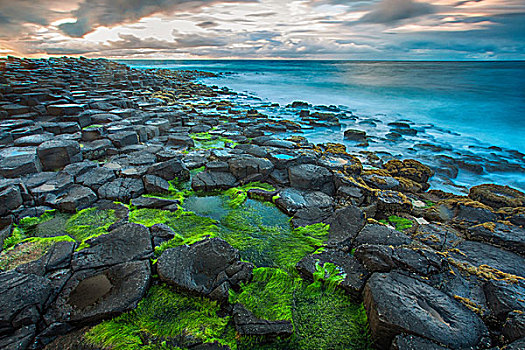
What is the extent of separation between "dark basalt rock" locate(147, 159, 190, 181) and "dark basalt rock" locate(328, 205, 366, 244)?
335 cm

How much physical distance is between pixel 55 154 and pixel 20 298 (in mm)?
4185

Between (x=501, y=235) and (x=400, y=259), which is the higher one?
(x=400, y=259)

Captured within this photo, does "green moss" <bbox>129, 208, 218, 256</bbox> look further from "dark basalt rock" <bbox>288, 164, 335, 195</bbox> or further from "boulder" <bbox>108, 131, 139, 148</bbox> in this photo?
"boulder" <bbox>108, 131, 139, 148</bbox>

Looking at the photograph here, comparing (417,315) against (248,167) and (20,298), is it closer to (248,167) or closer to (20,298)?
(20,298)

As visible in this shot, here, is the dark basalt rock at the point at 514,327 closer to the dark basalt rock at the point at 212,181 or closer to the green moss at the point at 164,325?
the green moss at the point at 164,325

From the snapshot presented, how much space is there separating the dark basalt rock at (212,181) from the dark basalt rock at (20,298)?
118 inches

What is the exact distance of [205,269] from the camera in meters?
3.10

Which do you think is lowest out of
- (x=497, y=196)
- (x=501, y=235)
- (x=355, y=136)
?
(x=355, y=136)

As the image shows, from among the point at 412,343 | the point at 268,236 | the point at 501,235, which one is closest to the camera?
the point at 412,343

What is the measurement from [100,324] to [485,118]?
2355cm

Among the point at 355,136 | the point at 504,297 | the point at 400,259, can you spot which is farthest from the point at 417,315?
the point at 355,136

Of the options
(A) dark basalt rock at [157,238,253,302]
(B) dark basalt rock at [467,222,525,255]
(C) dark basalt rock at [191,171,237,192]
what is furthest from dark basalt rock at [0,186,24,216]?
(B) dark basalt rock at [467,222,525,255]

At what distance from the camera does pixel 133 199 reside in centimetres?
475

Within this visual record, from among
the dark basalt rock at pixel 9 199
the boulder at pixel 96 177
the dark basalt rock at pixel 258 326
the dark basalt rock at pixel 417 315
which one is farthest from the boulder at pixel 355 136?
the dark basalt rock at pixel 9 199
